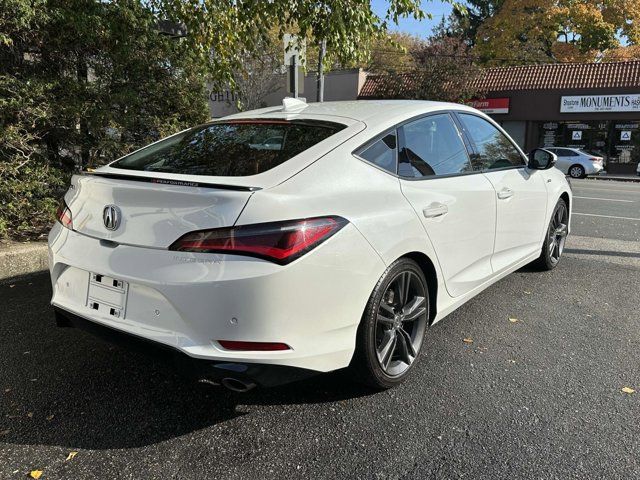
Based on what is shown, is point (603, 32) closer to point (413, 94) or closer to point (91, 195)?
point (413, 94)

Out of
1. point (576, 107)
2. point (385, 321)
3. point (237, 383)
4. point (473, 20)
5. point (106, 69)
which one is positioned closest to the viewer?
point (237, 383)

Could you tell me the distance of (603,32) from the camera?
112 feet

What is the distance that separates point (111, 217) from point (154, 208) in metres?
0.27

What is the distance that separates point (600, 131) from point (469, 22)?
80.2 feet

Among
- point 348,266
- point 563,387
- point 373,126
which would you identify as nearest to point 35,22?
point 373,126

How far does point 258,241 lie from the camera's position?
2.27 m

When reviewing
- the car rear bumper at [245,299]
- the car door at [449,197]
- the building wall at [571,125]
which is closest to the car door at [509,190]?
the car door at [449,197]

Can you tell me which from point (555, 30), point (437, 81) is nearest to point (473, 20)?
point (555, 30)

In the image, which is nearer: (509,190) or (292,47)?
(509,190)

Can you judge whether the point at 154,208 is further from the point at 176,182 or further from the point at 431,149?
the point at 431,149

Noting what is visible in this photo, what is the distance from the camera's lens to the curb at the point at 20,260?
4.93 m

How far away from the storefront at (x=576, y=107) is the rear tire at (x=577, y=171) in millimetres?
3183

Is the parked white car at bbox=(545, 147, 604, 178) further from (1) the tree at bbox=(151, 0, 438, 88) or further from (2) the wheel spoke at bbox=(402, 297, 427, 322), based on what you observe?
(2) the wheel spoke at bbox=(402, 297, 427, 322)

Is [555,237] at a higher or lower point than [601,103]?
lower
